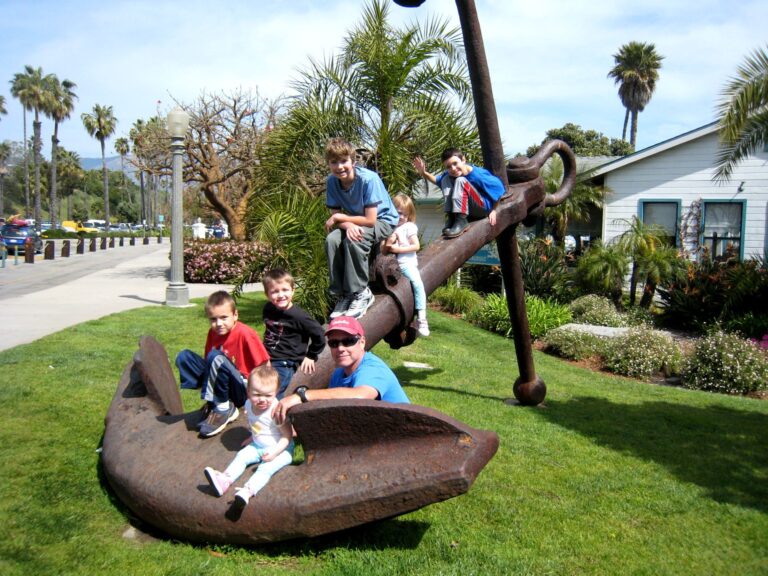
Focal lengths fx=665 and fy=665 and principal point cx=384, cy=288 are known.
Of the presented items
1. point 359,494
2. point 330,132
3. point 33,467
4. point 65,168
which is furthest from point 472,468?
point 65,168

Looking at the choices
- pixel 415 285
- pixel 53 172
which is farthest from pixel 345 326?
pixel 53 172

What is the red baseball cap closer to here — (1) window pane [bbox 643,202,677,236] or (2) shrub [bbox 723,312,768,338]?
(2) shrub [bbox 723,312,768,338]

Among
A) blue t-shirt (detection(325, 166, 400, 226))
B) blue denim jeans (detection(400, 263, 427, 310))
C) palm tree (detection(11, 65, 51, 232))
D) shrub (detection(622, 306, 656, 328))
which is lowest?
shrub (detection(622, 306, 656, 328))

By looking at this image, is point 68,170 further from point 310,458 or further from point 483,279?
point 310,458

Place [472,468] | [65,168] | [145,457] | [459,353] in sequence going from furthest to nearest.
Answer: [65,168], [459,353], [145,457], [472,468]

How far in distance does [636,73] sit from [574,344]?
110 ft

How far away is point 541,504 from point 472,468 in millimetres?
1660

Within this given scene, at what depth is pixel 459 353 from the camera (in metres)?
9.07

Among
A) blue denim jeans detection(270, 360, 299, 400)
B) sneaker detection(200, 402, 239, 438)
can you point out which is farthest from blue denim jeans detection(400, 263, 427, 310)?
sneaker detection(200, 402, 239, 438)

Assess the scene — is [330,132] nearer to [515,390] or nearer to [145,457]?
[515,390]

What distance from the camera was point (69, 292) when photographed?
13398 mm

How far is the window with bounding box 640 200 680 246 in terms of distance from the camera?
14516mm

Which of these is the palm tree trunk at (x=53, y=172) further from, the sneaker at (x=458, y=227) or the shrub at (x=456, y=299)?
the sneaker at (x=458, y=227)

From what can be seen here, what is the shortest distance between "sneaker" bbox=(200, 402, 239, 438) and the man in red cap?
0.36 m
